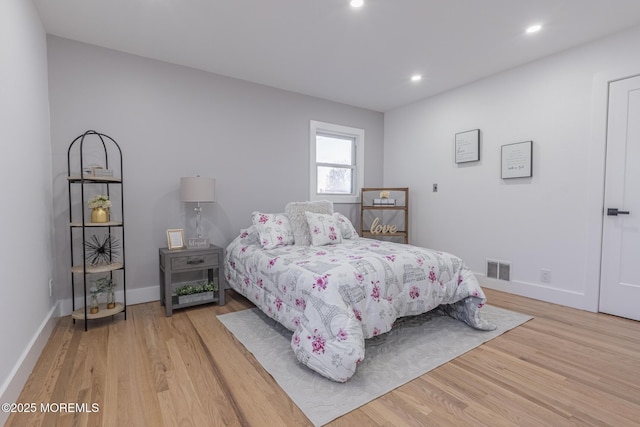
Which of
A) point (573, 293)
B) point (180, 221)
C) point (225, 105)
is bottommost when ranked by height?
point (573, 293)

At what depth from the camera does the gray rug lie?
163cm

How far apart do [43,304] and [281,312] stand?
176 centimetres

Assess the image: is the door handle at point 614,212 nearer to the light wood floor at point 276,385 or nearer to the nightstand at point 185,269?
the light wood floor at point 276,385

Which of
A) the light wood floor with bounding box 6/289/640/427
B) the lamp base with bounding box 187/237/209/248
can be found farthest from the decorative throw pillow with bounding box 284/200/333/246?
the light wood floor with bounding box 6/289/640/427

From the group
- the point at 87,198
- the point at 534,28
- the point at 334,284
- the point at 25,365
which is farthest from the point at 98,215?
the point at 534,28

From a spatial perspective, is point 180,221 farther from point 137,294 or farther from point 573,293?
point 573,293

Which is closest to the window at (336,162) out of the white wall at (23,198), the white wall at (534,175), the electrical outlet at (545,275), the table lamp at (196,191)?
the white wall at (534,175)

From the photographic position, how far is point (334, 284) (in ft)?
6.33

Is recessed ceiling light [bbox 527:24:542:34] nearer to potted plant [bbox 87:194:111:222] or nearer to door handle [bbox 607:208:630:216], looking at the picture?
door handle [bbox 607:208:630:216]

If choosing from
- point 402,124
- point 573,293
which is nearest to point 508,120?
point 402,124

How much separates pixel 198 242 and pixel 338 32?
235 centimetres

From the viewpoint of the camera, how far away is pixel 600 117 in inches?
109

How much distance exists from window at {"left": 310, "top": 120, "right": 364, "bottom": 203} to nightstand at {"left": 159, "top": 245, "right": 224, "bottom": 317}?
167 centimetres

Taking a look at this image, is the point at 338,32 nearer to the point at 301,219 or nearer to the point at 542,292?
the point at 301,219
